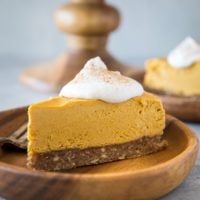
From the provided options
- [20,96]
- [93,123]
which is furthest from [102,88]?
[20,96]

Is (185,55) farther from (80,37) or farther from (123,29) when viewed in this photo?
(123,29)

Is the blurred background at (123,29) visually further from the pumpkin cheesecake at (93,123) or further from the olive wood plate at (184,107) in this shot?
the pumpkin cheesecake at (93,123)

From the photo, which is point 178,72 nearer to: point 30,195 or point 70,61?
point 70,61

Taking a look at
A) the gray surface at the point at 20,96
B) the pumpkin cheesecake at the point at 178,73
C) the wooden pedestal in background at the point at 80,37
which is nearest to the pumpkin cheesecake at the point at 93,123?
the gray surface at the point at 20,96

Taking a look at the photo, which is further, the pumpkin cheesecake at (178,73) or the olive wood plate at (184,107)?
the pumpkin cheesecake at (178,73)

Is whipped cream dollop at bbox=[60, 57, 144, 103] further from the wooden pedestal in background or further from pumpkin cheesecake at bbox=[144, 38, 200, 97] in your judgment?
the wooden pedestal in background

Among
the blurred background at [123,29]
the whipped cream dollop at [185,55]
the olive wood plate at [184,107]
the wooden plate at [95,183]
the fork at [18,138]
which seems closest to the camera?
the wooden plate at [95,183]

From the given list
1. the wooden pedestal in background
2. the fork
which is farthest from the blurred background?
the fork

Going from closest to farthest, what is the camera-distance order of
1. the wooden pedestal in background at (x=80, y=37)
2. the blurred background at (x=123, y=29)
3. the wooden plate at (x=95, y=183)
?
the wooden plate at (x=95, y=183) → the wooden pedestal in background at (x=80, y=37) → the blurred background at (x=123, y=29)
